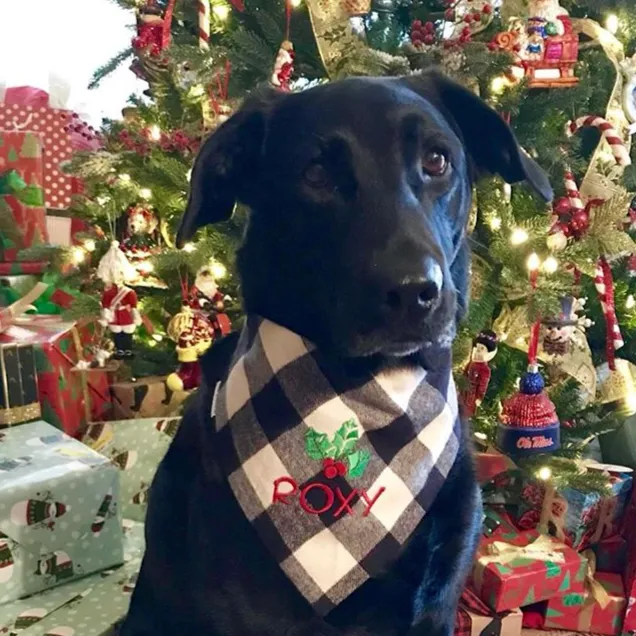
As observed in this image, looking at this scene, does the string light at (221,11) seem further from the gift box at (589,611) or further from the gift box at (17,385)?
the gift box at (589,611)

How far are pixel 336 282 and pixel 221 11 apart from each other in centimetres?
102

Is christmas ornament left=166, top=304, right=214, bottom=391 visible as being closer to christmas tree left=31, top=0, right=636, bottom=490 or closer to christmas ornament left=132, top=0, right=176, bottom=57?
christmas tree left=31, top=0, right=636, bottom=490

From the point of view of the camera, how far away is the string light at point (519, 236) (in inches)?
59.5

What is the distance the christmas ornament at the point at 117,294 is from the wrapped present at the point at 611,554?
46.9 inches

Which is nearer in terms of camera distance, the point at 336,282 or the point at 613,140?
the point at 336,282

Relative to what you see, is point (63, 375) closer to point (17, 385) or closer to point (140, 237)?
point (17, 385)

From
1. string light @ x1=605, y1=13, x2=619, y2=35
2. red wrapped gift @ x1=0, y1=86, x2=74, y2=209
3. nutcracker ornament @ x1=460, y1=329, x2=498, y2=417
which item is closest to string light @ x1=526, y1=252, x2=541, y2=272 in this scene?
nutcracker ornament @ x1=460, y1=329, x2=498, y2=417

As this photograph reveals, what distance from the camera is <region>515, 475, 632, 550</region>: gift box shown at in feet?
5.65

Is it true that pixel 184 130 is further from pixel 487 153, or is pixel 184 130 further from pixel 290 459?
pixel 290 459

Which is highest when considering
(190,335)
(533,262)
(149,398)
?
(533,262)

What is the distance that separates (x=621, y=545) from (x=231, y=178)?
131 cm

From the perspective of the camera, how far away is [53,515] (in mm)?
1466

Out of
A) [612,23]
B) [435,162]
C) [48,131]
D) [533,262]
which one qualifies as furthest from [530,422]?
[48,131]

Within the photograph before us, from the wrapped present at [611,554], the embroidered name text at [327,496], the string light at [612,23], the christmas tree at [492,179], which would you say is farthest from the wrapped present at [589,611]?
the string light at [612,23]
